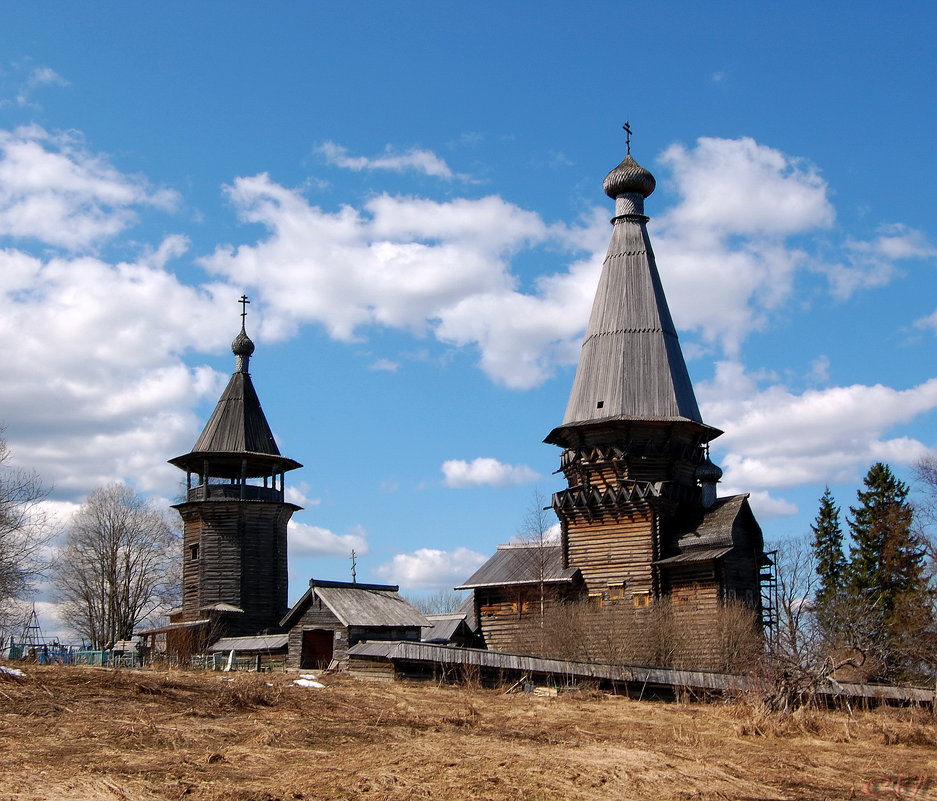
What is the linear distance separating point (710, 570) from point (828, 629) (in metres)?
3.78

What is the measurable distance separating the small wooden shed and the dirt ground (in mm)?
12691

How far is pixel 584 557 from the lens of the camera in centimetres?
3406

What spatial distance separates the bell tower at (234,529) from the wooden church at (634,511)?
8561 millimetres

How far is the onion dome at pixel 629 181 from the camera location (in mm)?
38625

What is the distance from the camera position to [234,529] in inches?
1566

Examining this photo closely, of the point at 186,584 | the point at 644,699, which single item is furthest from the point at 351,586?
the point at 644,699

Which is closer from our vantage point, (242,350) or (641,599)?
(641,599)

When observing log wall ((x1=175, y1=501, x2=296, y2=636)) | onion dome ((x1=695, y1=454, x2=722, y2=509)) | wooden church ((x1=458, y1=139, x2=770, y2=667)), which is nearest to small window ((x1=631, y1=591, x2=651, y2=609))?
wooden church ((x1=458, y1=139, x2=770, y2=667))

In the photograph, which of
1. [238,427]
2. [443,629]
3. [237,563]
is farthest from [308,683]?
[238,427]

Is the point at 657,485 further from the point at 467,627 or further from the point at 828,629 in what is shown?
the point at 467,627

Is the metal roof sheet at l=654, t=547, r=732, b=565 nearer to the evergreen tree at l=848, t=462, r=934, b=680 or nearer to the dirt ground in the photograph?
the evergreen tree at l=848, t=462, r=934, b=680

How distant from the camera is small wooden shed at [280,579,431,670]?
106 feet

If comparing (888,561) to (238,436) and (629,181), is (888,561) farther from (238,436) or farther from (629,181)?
(238,436)

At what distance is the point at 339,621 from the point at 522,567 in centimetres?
652
